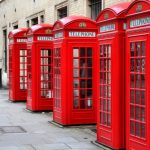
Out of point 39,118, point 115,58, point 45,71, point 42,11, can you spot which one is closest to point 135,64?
point 115,58

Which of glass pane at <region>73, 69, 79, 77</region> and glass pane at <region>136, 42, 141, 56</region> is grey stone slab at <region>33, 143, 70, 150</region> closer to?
glass pane at <region>136, 42, 141, 56</region>

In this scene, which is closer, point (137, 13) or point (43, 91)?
point (137, 13)

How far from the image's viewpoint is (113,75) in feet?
28.2

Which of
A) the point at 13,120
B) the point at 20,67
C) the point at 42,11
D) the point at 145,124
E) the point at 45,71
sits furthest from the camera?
the point at 42,11

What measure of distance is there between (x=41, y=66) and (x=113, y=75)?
649cm

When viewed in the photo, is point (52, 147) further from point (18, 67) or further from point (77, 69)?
point (18, 67)

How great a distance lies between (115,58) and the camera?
8562 millimetres

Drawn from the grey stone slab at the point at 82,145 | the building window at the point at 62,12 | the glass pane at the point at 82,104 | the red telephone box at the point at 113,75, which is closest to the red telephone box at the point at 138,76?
the red telephone box at the point at 113,75

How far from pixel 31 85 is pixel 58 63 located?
10.5 feet

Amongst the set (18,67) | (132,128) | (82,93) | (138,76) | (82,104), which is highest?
(18,67)

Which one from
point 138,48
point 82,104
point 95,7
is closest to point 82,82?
point 82,104

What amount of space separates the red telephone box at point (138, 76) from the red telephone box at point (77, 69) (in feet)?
11.5

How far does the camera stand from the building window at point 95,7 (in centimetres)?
1602

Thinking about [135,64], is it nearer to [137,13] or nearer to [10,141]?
[137,13]
